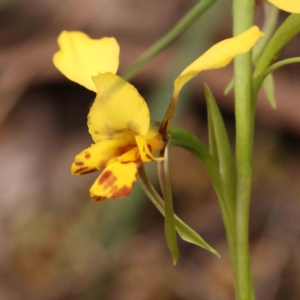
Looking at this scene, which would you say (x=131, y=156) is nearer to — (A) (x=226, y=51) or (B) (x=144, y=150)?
(B) (x=144, y=150)

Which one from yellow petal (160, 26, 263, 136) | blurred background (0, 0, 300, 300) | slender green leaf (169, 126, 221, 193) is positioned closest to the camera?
yellow petal (160, 26, 263, 136)

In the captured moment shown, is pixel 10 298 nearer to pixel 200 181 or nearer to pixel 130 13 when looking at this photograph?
pixel 200 181

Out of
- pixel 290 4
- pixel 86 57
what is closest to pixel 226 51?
pixel 290 4

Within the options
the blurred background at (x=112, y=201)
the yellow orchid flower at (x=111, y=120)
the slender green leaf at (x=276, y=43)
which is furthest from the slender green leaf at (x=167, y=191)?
the blurred background at (x=112, y=201)

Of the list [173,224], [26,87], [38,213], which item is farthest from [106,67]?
[26,87]

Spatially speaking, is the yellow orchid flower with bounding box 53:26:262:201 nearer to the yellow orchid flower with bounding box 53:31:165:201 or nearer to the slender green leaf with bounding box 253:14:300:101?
the yellow orchid flower with bounding box 53:31:165:201

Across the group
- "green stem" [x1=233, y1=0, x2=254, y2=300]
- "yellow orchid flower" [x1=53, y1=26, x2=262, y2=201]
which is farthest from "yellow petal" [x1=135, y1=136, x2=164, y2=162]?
"green stem" [x1=233, y1=0, x2=254, y2=300]
